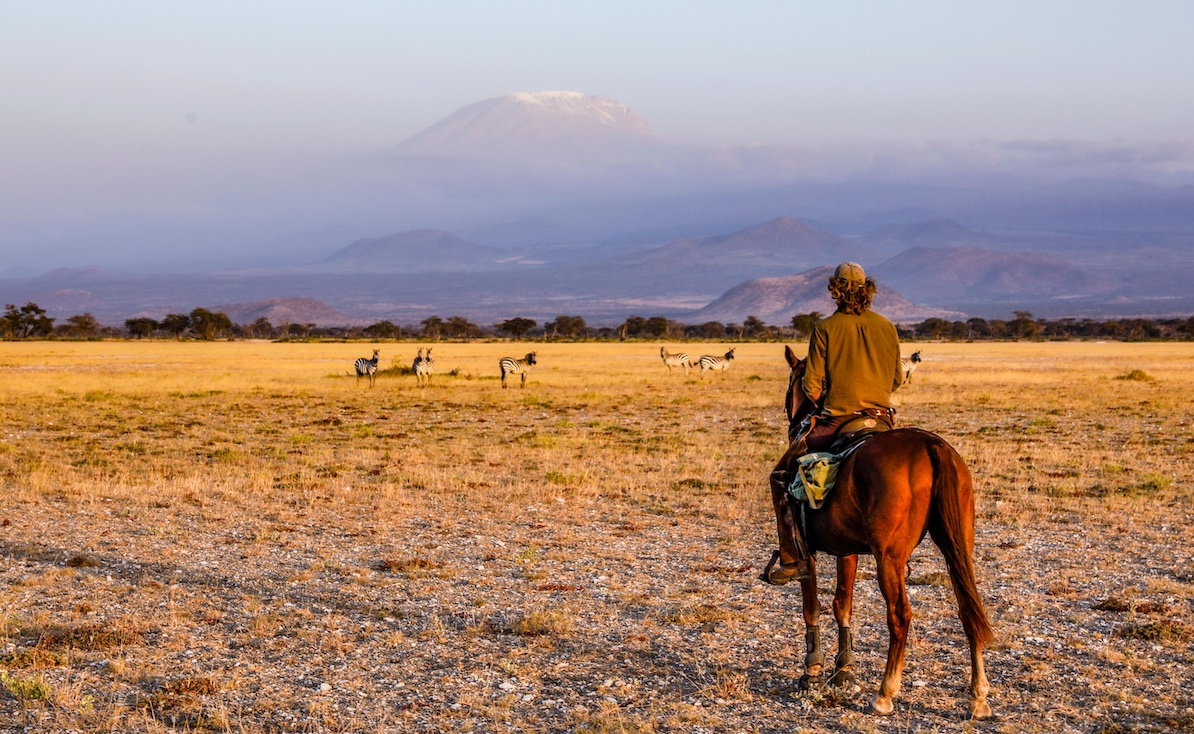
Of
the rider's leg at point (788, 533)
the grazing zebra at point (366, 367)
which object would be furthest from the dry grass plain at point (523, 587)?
the grazing zebra at point (366, 367)

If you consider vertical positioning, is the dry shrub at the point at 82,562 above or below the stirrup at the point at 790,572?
below

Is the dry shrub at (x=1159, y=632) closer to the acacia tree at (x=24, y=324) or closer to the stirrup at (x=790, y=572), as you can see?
the stirrup at (x=790, y=572)

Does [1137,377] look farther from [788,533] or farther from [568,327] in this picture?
[568,327]

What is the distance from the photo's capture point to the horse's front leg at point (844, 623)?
302 inches

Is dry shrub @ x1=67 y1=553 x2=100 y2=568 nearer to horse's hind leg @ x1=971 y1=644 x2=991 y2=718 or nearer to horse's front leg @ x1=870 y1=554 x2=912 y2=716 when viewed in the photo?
horse's front leg @ x1=870 y1=554 x2=912 y2=716

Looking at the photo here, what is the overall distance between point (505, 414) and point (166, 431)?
897 cm

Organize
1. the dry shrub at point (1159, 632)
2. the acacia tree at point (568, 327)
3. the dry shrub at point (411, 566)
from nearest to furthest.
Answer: the dry shrub at point (1159, 632), the dry shrub at point (411, 566), the acacia tree at point (568, 327)

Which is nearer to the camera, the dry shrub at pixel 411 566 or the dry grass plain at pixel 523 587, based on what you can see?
the dry grass plain at pixel 523 587

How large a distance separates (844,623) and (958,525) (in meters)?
1.23

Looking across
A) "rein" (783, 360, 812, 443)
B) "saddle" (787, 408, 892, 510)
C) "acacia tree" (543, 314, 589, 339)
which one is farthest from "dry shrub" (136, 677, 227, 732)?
"acacia tree" (543, 314, 589, 339)

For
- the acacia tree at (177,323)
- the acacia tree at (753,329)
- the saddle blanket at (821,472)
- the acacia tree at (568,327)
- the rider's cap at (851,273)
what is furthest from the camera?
the acacia tree at (568,327)

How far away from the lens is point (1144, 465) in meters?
19.0

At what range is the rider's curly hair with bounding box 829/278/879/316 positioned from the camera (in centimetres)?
761

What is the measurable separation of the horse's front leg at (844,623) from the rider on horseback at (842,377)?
0.95 ft
